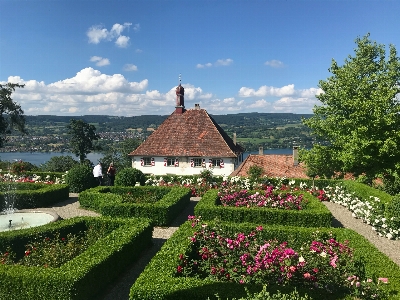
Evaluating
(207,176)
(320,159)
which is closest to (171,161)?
(207,176)

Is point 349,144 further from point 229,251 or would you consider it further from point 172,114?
point 172,114

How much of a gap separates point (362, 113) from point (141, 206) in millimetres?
11064

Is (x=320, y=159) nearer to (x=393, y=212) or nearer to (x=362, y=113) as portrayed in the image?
(x=362, y=113)

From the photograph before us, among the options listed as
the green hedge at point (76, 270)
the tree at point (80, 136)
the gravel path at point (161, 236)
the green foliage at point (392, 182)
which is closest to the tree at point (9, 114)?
the tree at point (80, 136)

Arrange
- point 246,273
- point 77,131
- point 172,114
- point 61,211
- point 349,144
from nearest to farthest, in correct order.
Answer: point 246,273
point 61,211
point 349,144
point 172,114
point 77,131

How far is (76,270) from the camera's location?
20.1 ft

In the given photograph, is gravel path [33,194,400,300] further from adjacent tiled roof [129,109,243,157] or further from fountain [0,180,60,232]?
adjacent tiled roof [129,109,243,157]

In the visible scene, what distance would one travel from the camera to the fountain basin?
1091 cm

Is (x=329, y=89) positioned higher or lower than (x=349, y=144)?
higher

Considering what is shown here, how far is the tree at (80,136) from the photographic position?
45062 millimetres

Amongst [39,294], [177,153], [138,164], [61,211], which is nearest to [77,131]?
[138,164]

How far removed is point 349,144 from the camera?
49.3 ft

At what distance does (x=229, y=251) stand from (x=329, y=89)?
14280 millimetres

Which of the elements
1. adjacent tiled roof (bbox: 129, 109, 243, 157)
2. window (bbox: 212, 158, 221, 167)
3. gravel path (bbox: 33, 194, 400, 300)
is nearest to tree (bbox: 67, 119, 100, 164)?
adjacent tiled roof (bbox: 129, 109, 243, 157)
